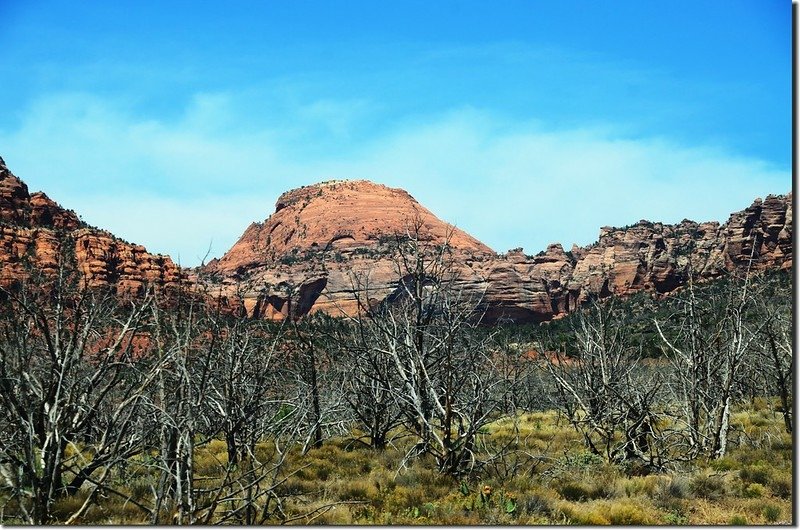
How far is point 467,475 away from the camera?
9.12 m

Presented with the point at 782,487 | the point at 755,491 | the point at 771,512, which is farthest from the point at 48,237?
the point at 771,512

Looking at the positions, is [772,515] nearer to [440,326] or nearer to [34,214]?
Answer: [440,326]

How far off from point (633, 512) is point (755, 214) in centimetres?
9279

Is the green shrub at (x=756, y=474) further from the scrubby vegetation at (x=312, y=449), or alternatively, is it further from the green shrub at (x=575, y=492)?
the green shrub at (x=575, y=492)

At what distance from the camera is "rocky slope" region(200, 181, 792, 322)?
299ft

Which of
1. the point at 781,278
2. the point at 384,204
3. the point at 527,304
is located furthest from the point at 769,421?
the point at 384,204

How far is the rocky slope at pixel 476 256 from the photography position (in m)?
91.0

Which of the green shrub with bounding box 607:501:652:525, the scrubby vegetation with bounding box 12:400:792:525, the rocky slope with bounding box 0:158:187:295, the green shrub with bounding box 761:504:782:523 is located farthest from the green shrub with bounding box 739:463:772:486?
the rocky slope with bounding box 0:158:187:295

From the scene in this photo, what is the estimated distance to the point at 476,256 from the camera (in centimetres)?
13225

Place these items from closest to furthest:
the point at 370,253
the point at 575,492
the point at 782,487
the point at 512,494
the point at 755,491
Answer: the point at 512,494 → the point at 755,491 → the point at 782,487 → the point at 575,492 → the point at 370,253

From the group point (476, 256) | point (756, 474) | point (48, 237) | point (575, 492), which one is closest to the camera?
point (575, 492)

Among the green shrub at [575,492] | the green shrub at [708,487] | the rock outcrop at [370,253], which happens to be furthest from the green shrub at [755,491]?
the rock outcrop at [370,253]

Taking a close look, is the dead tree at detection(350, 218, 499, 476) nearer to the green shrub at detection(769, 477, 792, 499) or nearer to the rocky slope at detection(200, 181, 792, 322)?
the green shrub at detection(769, 477, 792, 499)

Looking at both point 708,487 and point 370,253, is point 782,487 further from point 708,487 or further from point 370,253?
point 370,253
